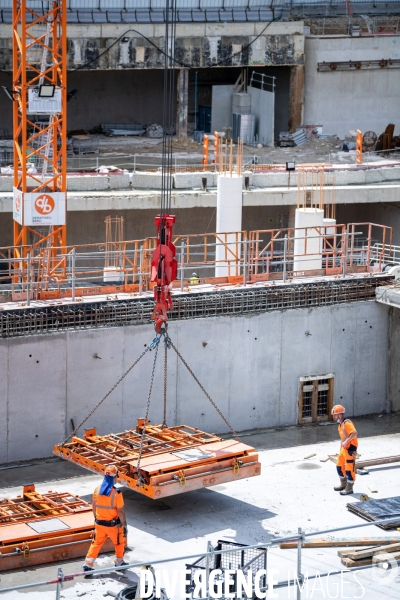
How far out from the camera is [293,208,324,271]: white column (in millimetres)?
25797

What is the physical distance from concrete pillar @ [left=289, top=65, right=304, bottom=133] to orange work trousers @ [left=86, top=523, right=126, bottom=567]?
98.7ft

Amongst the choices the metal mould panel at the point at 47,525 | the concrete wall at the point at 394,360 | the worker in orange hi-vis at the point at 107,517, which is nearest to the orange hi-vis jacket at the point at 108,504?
the worker in orange hi-vis at the point at 107,517

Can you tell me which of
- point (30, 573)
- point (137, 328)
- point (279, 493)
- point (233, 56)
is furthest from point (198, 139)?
point (30, 573)

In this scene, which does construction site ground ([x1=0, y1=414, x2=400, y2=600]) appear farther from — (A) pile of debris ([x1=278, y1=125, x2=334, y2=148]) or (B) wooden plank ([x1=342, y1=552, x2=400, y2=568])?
(A) pile of debris ([x1=278, y1=125, x2=334, y2=148])

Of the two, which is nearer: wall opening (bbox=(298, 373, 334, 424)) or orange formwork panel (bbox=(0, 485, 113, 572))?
orange formwork panel (bbox=(0, 485, 113, 572))

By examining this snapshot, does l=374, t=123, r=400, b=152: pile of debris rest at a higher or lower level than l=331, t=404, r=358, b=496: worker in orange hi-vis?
higher

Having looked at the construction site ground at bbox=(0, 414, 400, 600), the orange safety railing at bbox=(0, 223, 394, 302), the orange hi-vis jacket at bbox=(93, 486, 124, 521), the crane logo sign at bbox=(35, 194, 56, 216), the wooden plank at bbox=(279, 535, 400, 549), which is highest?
the crane logo sign at bbox=(35, 194, 56, 216)

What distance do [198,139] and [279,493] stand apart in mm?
25042

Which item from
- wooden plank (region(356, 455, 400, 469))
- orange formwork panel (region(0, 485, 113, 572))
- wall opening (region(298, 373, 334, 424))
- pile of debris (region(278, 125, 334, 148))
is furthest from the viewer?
pile of debris (region(278, 125, 334, 148))

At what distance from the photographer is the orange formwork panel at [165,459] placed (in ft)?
59.4

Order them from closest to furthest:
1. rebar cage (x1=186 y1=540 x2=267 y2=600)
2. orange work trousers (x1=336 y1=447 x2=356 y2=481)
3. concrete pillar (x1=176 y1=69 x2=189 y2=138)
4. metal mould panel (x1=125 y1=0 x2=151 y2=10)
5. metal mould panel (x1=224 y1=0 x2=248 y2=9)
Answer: rebar cage (x1=186 y1=540 x2=267 y2=600) < orange work trousers (x1=336 y1=447 x2=356 y2=481) < concrete pillar (x1=176 y1=69 x2=189 y2=138) < metal mould panel (x1=125 y1=0 x2=151 y2=10) < metal mould panel (x1=224 y1=0 x2=248 y2=9)

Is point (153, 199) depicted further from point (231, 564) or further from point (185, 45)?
point (231, 564)

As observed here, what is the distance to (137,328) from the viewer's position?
22.2 meters

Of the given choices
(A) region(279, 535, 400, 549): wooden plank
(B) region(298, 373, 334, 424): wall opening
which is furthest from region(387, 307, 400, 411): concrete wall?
(A) region(279, 535, 400, 549): wooden plank
